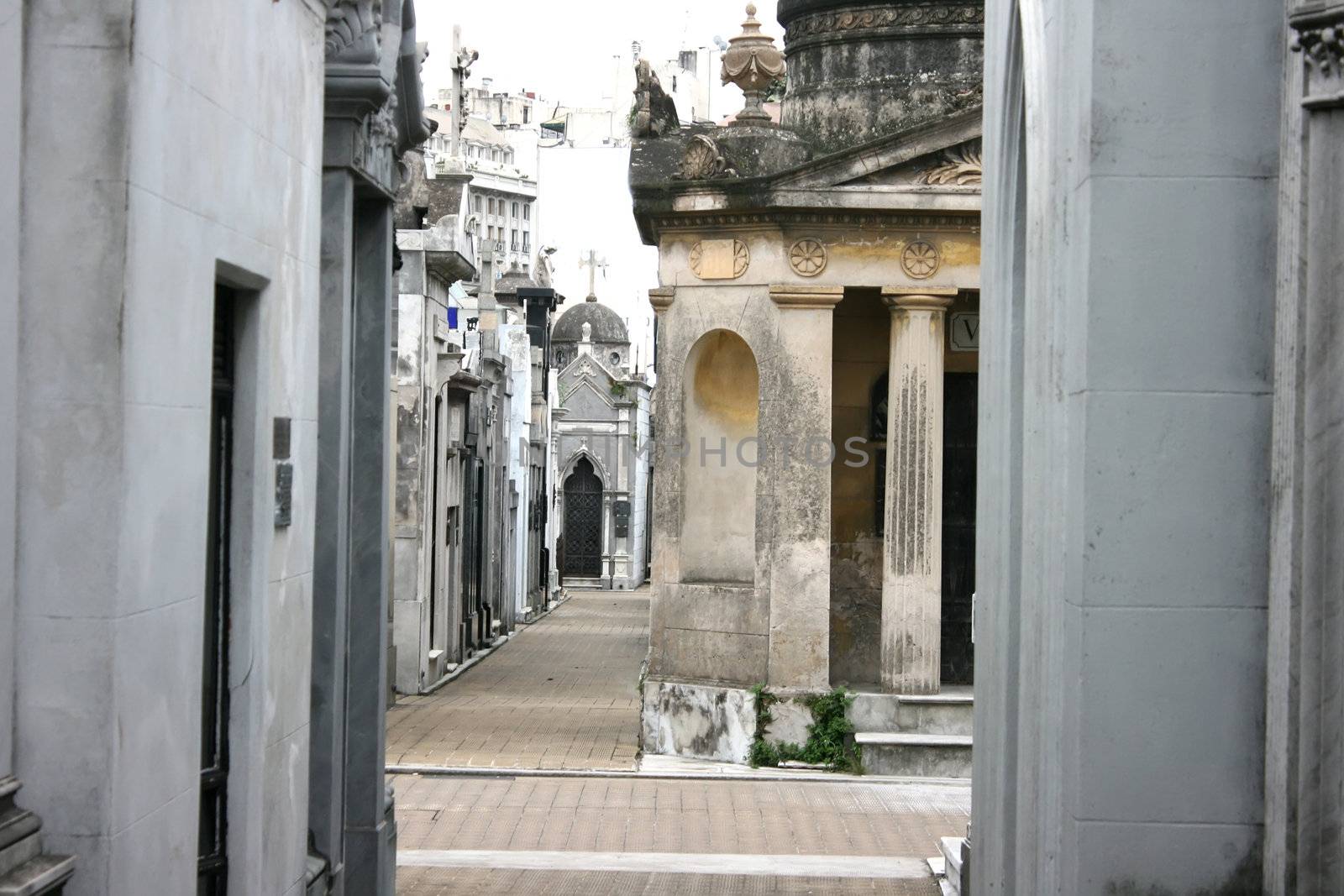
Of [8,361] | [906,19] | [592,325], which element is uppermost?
[592,325]

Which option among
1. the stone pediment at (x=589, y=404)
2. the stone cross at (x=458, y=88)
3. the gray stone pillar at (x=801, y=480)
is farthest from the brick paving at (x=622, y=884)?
the stone pediment at (x=589, y=404)

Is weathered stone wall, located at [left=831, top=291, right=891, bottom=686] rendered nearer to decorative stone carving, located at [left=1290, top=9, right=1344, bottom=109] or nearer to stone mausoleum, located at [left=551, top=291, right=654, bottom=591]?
decorative stone carving, located at [left=1290, top=9, right=1344, bottom=109]

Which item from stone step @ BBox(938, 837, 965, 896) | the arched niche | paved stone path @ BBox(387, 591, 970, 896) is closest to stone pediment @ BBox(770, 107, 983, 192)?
the arched niche

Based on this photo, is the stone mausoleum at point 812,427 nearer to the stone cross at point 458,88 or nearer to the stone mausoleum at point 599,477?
the stone cross at point 458,88

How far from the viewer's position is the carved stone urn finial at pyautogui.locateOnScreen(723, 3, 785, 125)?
15508mm

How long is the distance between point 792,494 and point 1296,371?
9257 millimetres

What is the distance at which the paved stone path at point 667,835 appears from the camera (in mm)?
10023

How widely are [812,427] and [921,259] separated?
5.12 ft

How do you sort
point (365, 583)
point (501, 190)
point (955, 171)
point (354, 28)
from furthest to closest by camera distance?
Result: point (501, 190) → point (955, 171) → point (365, 583) → point (354, 28)

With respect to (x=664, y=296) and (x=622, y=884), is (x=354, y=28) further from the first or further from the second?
(x=664, y=296)

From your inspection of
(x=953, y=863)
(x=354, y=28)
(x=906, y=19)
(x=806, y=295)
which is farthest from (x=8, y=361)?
(x=906, y=19)

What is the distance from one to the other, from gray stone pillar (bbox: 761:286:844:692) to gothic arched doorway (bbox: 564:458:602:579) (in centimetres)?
3782

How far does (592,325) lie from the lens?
64.9 meters

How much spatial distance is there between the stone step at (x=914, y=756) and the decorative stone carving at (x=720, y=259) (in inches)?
149
